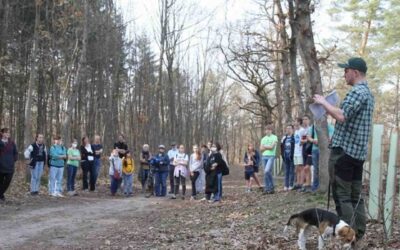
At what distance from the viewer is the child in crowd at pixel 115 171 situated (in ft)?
56.5

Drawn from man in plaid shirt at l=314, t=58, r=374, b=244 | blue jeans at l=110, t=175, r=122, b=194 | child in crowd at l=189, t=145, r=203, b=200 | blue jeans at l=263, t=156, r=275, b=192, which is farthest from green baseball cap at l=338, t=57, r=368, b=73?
blue jeans at l=110, t=175, r=122, b=194

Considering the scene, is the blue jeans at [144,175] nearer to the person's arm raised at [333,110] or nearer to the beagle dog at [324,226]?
the beagle dog at [324,226]

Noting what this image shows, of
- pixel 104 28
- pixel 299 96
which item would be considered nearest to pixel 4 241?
pixel 299 96

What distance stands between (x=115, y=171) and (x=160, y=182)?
5.46 feet

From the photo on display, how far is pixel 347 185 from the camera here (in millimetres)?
5082

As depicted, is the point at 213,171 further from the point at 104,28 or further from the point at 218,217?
the point at 104,28

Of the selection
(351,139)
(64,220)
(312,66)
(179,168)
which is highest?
(312,66)

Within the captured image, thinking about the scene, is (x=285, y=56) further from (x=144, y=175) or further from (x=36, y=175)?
(x=36, y=175)

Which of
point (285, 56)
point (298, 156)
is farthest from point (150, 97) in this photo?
point (298, 156)

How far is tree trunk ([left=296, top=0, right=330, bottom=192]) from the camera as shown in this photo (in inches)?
448

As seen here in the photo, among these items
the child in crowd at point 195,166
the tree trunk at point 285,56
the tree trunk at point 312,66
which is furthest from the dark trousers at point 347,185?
the tree trunk at point 285,56

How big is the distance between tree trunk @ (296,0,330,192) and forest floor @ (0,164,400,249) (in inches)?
29.4

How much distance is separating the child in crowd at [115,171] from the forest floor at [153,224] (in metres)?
2.19

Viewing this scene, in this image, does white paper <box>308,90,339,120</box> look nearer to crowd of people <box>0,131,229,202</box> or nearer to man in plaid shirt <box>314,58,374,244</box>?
man in plaid shirt <box>314,58,374,244</box>
